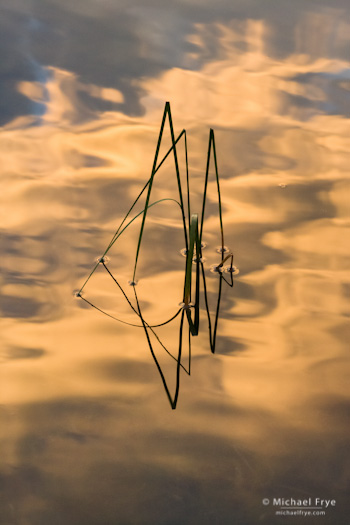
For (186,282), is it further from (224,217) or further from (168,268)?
(224,217)

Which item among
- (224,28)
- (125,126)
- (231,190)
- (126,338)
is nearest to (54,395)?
(126,338)

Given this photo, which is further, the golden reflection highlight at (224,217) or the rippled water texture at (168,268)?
the golden reflection highlight at (224,217)

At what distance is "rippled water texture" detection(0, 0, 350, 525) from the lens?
0.79 metres

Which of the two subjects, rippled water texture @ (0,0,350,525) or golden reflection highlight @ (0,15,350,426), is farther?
golden reflection highlight @ (0,15,350,426)

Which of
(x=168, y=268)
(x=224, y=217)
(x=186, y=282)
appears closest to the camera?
(x=186, y=282)

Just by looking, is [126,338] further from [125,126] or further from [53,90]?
[53,90]

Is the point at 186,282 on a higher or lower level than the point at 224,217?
lower

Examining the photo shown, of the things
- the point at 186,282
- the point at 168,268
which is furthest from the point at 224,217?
the point at 186,282

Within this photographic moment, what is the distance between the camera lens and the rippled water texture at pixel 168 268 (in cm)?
79

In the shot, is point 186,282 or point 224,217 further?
point 224,217

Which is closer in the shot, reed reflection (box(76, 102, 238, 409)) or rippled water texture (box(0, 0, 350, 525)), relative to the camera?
rippled water texture (box(0, 0, 350, 525))

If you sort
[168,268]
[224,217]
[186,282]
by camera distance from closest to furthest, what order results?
[186,282]
[168,268]
[224,217]

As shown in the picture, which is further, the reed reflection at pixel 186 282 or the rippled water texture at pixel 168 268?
the reed reflection at pixel 186 282

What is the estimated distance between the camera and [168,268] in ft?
3.78
